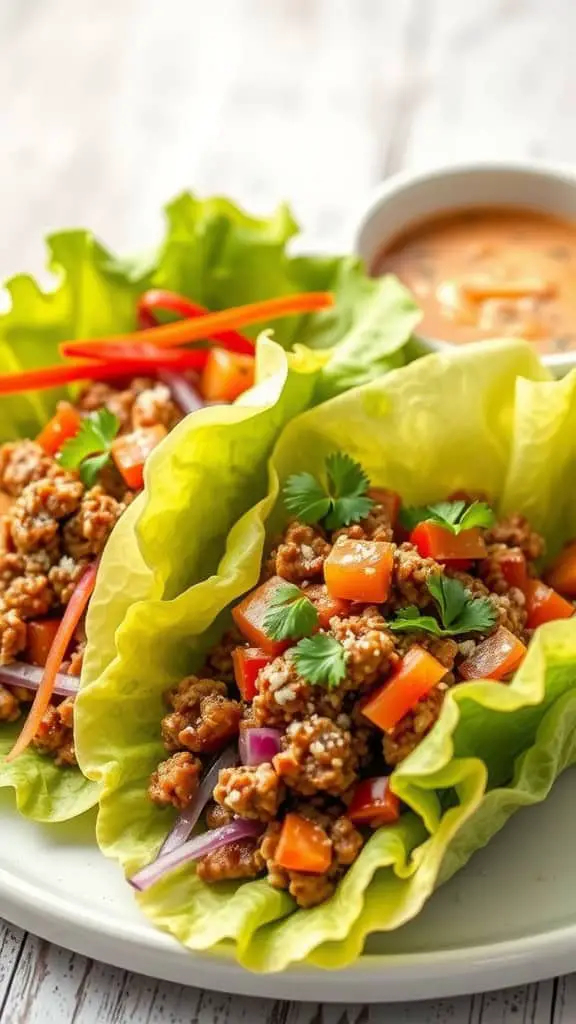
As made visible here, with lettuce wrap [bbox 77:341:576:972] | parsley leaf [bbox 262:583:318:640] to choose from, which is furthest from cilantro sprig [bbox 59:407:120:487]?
parsley leaf [bbox 262:583:318:640]

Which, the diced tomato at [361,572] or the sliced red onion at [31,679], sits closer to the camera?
the diced tomato at [361,572]

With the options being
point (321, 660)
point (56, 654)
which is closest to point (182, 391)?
point (56, 654)

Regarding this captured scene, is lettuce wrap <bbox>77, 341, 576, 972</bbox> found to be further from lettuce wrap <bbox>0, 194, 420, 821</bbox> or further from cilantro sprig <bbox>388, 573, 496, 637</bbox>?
cilantro sprig <bbox>388, 573, 496, 637</bbox>

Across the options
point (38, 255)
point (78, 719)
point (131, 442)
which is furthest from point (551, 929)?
point (38, 255)

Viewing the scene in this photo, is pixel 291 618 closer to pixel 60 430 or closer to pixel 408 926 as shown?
pixel 408 926

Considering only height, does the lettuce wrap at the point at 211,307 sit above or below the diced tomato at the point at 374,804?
above

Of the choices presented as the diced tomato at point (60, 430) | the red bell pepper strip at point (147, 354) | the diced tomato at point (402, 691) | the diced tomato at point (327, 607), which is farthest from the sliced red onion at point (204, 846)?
the red bell pepper strip at point (147, 354)

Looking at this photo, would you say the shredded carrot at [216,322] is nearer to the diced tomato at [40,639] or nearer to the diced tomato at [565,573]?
the diced tomato at [40,639]
